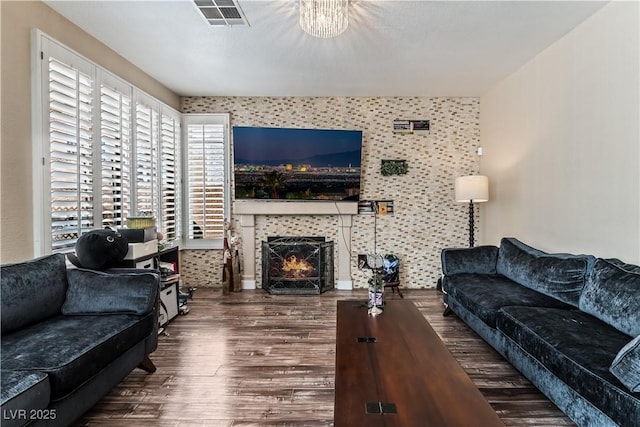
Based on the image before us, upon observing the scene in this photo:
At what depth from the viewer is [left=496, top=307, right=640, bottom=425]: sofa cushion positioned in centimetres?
162

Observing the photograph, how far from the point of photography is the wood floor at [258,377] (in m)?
2.13

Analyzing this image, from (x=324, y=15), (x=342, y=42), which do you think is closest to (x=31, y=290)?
(x=324, y=15)

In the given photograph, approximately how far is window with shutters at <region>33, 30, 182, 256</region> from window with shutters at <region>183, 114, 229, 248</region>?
28.5 inches

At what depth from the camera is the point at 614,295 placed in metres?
2.29

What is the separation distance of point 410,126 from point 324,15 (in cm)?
305

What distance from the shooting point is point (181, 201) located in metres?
5.17

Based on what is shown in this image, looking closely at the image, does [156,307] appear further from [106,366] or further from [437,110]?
[437,110]

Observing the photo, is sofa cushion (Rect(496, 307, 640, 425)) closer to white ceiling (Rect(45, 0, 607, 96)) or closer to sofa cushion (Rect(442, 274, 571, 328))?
sofa cushion (Rect(442, 274, 571, 328))

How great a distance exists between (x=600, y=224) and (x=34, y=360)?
3940mm

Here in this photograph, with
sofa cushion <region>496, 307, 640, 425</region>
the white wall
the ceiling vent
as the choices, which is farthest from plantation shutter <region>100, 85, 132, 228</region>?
the white wall

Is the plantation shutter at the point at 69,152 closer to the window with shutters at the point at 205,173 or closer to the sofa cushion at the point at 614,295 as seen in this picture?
the window with shutters at the point at 205,173

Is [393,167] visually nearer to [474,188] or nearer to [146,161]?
[474,188]

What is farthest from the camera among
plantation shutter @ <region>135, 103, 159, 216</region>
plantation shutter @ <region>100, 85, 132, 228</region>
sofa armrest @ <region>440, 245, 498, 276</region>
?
plantation shutter @ <region>135, 103, 159, 216</region>

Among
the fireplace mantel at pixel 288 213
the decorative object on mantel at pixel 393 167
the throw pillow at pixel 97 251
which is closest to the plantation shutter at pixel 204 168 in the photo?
the fireplace mantel at pixel 288 213
